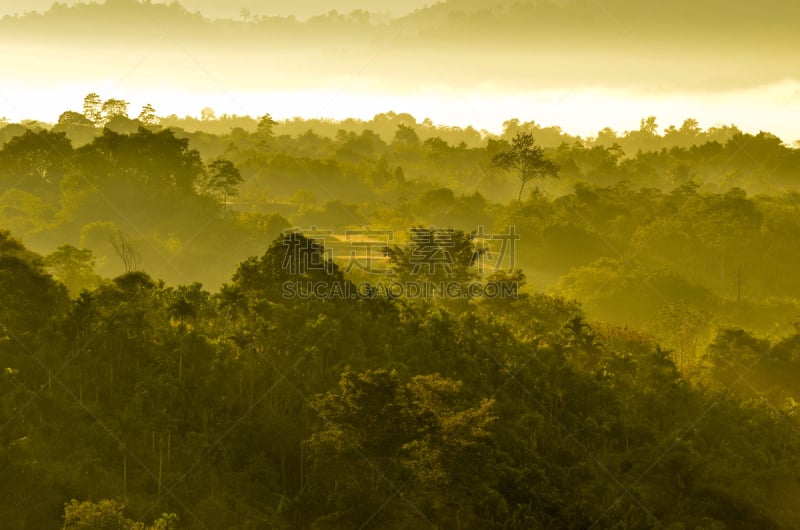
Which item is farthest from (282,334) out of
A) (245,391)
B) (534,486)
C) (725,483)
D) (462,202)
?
(462,202)

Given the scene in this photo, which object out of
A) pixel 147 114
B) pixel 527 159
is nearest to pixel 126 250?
pixel 527 159

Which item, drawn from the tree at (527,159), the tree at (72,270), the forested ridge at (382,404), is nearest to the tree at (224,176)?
the forested ridge at (382,404)

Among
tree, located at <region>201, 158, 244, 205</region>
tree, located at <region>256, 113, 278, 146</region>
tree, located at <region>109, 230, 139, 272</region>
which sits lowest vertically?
tree, located at <region>109, 230, 139, 272</region>

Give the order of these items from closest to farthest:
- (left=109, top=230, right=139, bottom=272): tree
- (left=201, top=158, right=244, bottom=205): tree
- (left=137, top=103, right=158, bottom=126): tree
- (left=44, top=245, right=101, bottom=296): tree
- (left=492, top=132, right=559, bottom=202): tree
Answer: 1. (left=44, top=245, right=101, bottom=296): tree
2. (left=109, top=230, right=139, bottom=272): tree
3. (left=201, top=158, right=244, bottom=205): tree
4. (left=492, top=132, right=559, bottom=202): tree
5. (left=137, top=103, right=158, bottom=126): tree

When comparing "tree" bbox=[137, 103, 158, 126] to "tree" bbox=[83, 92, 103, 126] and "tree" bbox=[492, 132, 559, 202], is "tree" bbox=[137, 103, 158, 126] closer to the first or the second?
"tree" bbox=[83, 92, 103, 126]

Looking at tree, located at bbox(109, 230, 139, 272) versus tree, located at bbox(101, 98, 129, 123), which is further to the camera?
tree, located at bbox(101, 98, 129, 123)

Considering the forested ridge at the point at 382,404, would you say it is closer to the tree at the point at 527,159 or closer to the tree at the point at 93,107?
the tree at the point at 527,159

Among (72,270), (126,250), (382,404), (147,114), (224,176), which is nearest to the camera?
(382,404)

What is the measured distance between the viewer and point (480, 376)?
2822 cm

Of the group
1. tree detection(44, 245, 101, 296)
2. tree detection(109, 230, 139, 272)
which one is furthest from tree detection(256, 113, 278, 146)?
tree detection(44, 245, 101, 296)

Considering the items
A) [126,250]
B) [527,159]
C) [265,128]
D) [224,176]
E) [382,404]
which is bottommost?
[382,404]

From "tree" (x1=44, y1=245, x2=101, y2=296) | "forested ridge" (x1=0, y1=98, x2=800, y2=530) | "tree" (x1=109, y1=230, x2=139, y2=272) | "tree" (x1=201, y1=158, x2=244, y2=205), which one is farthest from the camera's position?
"tree" (x1=201, y1=158, x2=244, y2=205)

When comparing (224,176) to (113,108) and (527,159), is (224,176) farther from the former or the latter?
(113,108)

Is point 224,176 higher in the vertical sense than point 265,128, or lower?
lower
